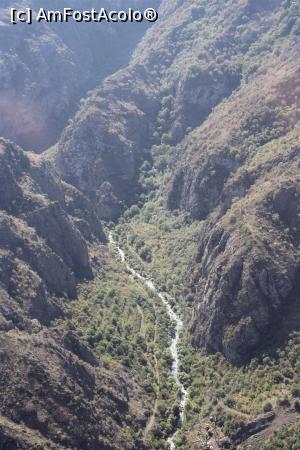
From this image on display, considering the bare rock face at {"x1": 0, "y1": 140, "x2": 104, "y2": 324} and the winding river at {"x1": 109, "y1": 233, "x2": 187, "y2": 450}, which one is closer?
the winding river at {"x1": 109, "y1": 233, "x2": 187, "y2": 450}

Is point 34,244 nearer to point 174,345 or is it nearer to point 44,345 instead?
point 44,345

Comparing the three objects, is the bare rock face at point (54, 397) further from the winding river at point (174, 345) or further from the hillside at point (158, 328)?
the winding river at point (174, 345)

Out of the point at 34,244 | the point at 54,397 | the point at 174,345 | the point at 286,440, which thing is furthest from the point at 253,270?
the point at 34,244

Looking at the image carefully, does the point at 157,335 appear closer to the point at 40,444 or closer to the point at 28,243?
the point at 28,243

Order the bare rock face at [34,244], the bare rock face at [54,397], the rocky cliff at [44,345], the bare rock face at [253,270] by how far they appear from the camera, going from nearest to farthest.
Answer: the bare rock face at [54,397]
the rocky cliff at [44,345]
the bare rock face at [253,270]
the bare rock face at [34,244]

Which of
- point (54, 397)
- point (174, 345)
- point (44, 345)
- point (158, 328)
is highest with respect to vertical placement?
point (44, 345)

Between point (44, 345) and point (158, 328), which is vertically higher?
point (44, 345)

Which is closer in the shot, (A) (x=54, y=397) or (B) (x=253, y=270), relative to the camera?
(A) (x=54, y=397)

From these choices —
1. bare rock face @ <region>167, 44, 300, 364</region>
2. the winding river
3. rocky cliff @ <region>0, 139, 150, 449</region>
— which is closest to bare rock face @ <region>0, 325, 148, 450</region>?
rocky cliff @ <region>0, 139, 150, 449</region>

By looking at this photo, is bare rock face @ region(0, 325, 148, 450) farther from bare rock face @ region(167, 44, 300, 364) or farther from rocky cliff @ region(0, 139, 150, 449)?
bare rock face @ region(167, 44, 300, 364)

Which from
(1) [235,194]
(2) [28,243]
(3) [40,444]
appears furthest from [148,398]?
(1) [235,194]

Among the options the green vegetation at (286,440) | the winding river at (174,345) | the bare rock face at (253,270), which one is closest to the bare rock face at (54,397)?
the winding river at (174,345)
